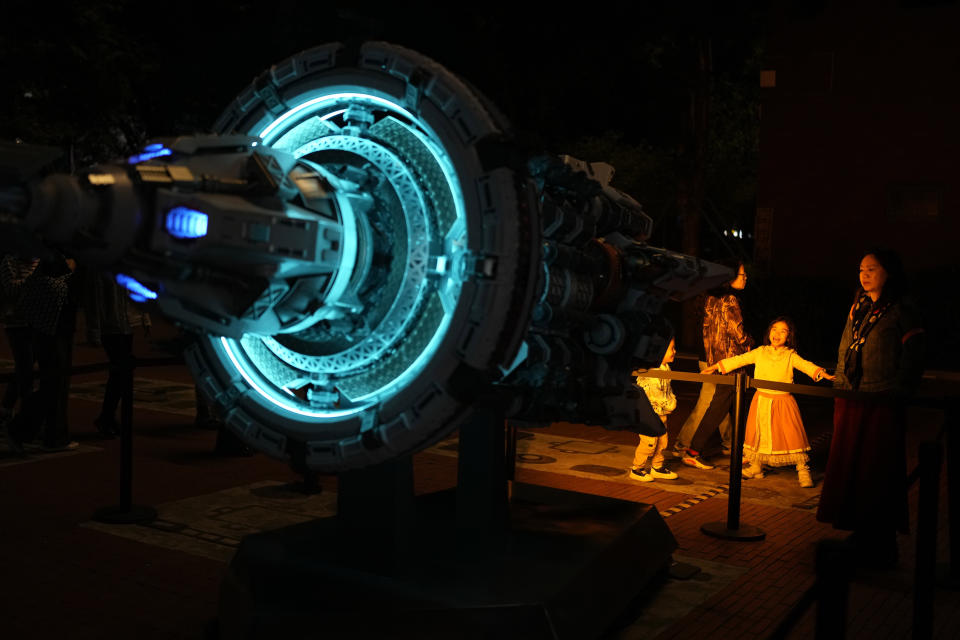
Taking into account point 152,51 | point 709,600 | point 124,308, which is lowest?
point 709,600

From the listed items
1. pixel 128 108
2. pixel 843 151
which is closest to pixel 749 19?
pixel 843 151

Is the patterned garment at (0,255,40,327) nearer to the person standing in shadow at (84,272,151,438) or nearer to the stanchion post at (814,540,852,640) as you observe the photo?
the person standing in shadow at (84,272,151,438)

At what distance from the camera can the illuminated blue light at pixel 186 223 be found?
3020 mm

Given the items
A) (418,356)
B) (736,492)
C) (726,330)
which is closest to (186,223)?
(418,356)

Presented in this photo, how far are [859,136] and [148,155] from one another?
57.5 feet

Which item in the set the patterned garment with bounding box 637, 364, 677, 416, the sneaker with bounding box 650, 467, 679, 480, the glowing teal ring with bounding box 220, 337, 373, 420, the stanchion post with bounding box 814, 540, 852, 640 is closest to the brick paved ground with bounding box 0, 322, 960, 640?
the sneaker with bounding box 650, 467, 679, 480

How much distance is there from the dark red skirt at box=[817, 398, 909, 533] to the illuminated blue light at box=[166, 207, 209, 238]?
4.49 m

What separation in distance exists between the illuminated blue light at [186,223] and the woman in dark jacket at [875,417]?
4533 mm

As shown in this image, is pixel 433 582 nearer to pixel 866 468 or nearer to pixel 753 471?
pixel 866 468

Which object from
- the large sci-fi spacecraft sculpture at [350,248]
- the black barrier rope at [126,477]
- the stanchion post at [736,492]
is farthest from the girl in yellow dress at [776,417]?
the black barrier rope at [126,477]

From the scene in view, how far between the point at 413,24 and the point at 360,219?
1010 cm

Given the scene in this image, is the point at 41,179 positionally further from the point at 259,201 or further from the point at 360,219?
the point at 360,219

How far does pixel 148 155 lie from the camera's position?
10.7 feet

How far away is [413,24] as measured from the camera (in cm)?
1309
